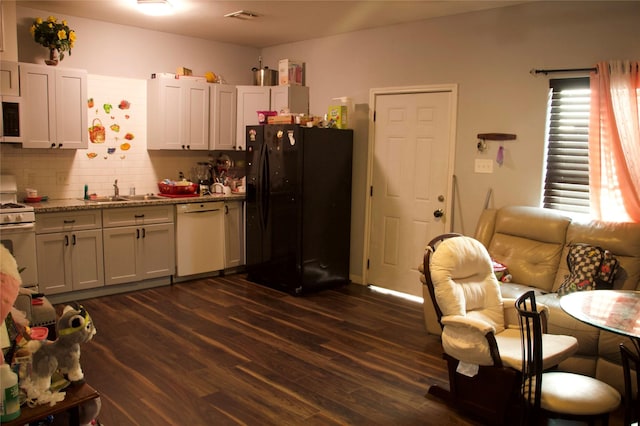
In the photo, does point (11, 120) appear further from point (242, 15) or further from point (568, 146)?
point (568, 146)

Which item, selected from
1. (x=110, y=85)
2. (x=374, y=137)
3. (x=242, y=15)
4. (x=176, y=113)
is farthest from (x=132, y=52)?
(x=374, y=137)

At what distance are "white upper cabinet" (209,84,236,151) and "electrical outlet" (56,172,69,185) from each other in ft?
5.19

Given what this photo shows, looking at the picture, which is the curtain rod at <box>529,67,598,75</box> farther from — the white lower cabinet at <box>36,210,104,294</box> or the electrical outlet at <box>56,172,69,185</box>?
the electrical outlet at <box>56,172,69,185</box>

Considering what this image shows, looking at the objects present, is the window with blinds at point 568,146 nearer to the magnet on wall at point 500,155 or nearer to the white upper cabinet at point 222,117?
the magnet on wall at point 500,155

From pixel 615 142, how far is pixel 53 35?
4.87 meters

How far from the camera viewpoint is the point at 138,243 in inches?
205

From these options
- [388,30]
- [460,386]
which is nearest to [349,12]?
[388,30]

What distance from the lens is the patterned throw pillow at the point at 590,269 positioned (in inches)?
138

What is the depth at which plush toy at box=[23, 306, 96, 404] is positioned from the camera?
2.04 metres

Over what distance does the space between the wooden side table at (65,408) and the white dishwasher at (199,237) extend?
3.36m

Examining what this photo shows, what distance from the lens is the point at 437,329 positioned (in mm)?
4152

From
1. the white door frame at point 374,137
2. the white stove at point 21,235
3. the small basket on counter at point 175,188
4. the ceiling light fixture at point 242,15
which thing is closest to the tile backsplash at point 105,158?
the small basket on counter at point 175,188

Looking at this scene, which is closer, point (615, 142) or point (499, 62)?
point (615, 142)

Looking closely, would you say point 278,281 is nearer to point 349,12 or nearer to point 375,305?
point 375,305
